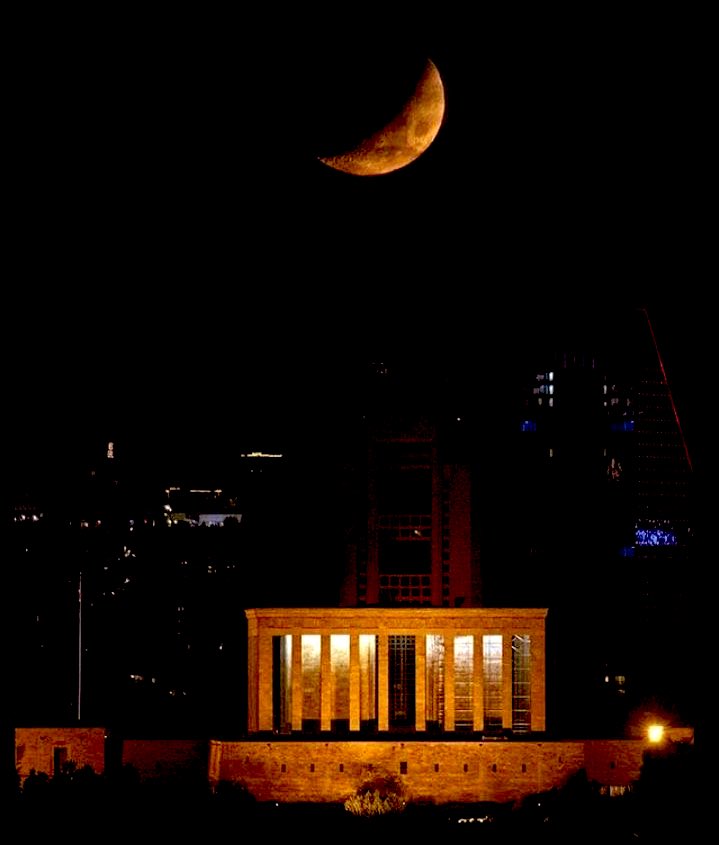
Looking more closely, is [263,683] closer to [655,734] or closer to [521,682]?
[521,682]

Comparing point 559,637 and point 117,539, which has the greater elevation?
point 117,539

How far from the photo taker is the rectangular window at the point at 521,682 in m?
23.6

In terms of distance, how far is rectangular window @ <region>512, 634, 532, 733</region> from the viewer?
23562mm

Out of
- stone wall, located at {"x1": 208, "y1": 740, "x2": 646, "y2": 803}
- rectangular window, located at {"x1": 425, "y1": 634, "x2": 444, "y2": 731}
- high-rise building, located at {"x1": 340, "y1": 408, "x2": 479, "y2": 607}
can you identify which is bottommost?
stone wall, located at {"x1": 208, "y1": 740, "x2": 646, "y2": 803}

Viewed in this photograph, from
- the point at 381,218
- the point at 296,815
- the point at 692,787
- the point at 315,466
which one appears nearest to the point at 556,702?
the point at 315,466

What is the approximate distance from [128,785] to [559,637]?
16.1 m

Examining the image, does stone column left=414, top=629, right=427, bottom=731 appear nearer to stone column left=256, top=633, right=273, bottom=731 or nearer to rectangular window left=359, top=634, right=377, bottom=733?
A: rectangular window left=359, top=634, right=377, bottom=733

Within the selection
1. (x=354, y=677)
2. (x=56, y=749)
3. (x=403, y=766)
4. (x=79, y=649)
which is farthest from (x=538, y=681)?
(x=79, y=649)

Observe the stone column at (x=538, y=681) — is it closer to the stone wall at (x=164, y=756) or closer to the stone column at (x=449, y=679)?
the stone column at (x=449, y=679)

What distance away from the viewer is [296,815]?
18.0m

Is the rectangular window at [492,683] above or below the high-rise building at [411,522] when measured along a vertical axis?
below

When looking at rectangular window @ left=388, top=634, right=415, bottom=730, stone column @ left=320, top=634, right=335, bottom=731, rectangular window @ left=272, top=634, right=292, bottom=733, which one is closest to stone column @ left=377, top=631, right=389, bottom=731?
stone column @ left=320, top=634, right=335, bottom=731

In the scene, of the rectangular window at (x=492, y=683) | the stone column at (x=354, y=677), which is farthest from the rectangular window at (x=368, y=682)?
the rectangular window at (x=492, y=683)

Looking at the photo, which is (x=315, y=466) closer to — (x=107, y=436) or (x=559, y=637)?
(x=107, y=436)
